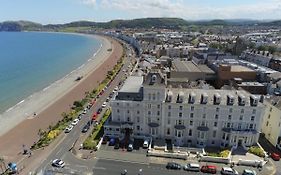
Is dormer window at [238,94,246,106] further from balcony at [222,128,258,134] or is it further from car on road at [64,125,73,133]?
car on road at [64,125,73,133]

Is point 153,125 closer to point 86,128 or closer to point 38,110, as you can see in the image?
point 86,128

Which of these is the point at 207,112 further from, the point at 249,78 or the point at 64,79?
the point at 64,79

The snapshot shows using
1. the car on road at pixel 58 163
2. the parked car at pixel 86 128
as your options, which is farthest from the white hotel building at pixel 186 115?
the car on road at pixel 58 163

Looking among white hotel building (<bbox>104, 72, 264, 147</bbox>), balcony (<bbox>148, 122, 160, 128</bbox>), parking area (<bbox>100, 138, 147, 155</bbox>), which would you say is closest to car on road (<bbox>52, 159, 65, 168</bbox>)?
parking area (<bbox>100, 138, 147, 155</bbox>)

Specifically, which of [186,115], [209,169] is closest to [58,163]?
[186,115]

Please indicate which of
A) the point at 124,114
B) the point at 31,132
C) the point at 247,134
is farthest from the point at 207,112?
the point at 31,132

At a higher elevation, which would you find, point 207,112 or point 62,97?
point 207,112

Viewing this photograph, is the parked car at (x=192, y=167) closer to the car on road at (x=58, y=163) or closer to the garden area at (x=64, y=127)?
the garden area at (x=64, y=127)
